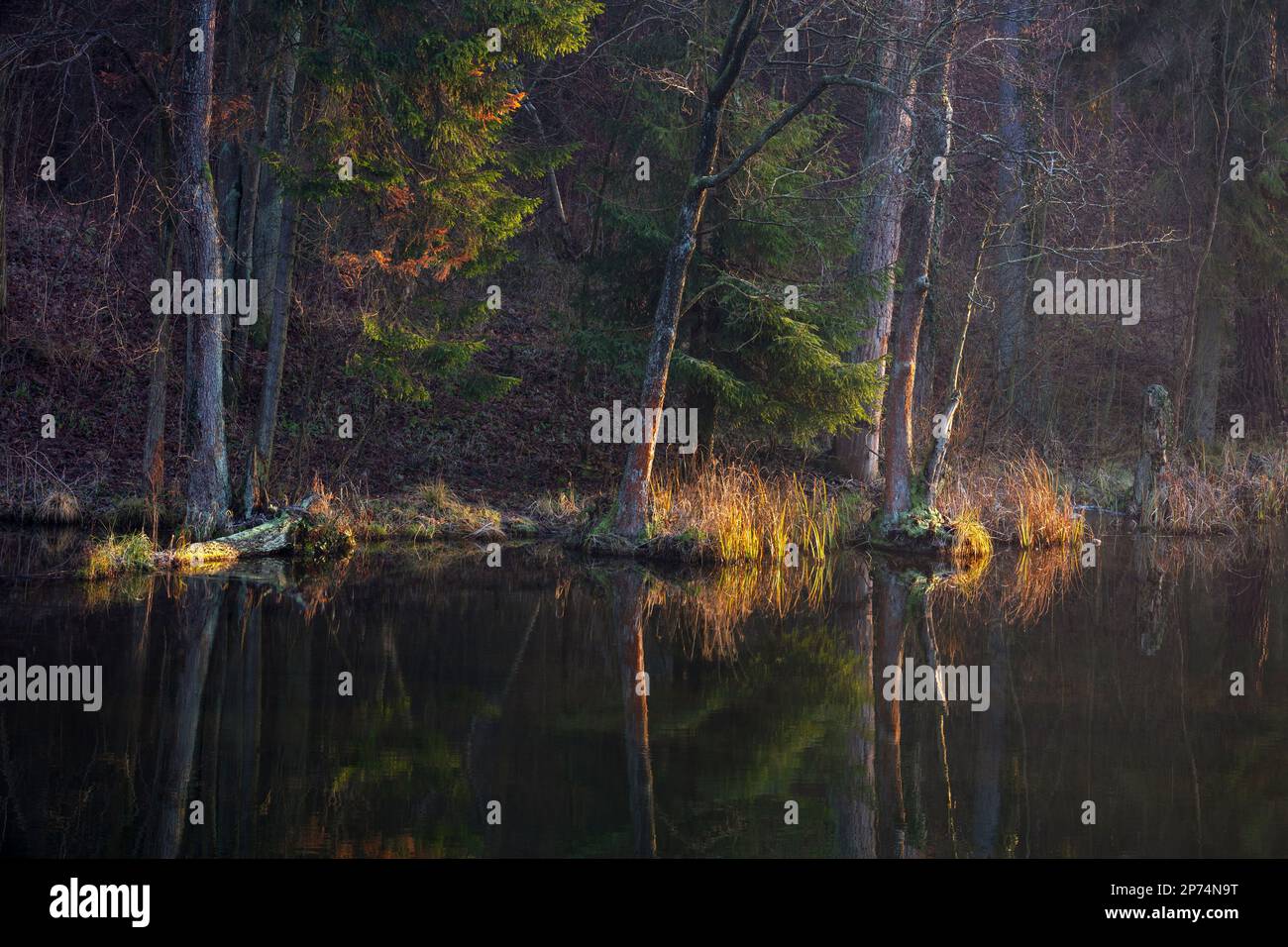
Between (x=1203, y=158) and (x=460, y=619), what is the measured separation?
19.3 meters

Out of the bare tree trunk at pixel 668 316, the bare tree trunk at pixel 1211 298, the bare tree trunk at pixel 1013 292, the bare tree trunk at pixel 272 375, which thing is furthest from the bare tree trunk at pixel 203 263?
the bare tree trunk at pixel 1211 298

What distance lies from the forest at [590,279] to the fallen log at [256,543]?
43mm

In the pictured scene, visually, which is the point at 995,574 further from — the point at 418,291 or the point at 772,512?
the point at 418,291

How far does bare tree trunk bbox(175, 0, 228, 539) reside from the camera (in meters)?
14.3

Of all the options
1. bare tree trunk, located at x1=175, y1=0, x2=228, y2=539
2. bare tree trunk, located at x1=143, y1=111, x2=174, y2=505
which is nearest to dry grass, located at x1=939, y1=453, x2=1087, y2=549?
bare tree trunk, located at x1=175, y1=0, x2=228, y2=539

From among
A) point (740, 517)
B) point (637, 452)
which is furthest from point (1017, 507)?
point (637, 452)

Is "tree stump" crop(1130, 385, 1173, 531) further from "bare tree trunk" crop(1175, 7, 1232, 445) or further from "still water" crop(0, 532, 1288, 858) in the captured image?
"still water" crop(0, 532, 1288, 858)

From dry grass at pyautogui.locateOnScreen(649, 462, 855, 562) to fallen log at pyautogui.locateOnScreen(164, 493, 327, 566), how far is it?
4.32 meters

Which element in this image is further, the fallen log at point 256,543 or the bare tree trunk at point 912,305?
the bare tree trunk at point 912,305

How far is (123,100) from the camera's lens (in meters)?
22.7

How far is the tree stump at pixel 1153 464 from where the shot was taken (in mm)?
18141

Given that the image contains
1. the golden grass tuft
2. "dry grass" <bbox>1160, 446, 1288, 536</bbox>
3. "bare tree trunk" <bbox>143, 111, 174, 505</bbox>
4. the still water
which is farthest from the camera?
"dry grass" <bbox>1160, 446, 1288, 536</bbox>

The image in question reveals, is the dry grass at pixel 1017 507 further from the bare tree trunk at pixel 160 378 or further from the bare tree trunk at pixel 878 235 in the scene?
the bare tree trunk at pixel 160 378
